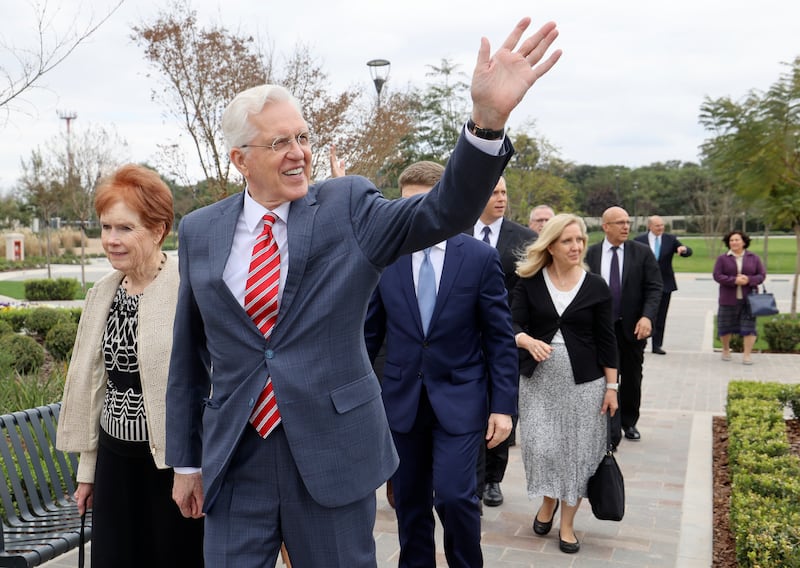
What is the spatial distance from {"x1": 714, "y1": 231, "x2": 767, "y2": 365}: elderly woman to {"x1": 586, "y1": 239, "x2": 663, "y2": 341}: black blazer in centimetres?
549

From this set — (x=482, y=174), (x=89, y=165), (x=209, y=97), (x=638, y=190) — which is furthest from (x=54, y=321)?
(x=638, y=190)

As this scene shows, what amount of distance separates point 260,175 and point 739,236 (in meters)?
11.8

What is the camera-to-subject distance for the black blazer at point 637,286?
7656 mm

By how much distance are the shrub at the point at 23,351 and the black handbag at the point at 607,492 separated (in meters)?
7.60

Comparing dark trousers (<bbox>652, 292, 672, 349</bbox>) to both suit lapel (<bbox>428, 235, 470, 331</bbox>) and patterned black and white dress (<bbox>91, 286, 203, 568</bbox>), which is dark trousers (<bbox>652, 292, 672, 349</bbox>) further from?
patterned black and white dress (<bbox>91, 286, 203, 568</bbox>)

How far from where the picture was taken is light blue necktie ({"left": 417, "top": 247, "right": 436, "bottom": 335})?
13.4 feet

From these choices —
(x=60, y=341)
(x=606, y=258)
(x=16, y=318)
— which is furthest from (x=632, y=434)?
(x=16, y=318)

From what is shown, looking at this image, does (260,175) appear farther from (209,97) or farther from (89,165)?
(89,165)

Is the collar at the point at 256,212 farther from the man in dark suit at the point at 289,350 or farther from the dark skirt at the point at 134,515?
the dark skirt at the point at 134,515

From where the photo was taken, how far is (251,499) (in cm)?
240

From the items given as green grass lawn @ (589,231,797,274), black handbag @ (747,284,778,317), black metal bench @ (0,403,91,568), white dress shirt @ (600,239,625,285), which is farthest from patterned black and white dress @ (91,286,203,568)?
green grass lawn @ (589,231,797,274)

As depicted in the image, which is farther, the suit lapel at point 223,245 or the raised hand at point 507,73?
the suit lapel at point 223,245

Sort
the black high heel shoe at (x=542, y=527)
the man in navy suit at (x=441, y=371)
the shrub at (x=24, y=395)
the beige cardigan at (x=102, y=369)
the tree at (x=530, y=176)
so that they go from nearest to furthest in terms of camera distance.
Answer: the beige cardigan at (x=102, y=369) < the man in navy suit at (x=441, y=371) < the black high heel shoe at (x=542, y=527) < the shrub at (x=24, y=395) < the tree at (x=530, y=176)

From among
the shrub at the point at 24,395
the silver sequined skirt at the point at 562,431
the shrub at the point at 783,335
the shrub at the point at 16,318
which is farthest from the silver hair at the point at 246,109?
the shrub at the point at 783,335
